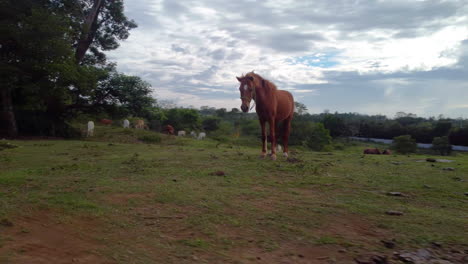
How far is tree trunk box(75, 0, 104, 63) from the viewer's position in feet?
52.8

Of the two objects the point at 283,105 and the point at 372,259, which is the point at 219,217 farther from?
the point at 283,105

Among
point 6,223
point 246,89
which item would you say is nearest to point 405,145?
point 246,89

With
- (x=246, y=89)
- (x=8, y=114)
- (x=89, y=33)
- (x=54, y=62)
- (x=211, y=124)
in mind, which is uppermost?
(x=89, y=33)

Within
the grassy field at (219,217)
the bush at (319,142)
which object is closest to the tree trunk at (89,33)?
the grassy field at (219,217)

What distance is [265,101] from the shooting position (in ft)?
24.2

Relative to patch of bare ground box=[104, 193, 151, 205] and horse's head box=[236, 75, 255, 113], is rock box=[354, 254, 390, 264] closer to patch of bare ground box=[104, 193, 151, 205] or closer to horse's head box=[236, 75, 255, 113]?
patch of bare ground box=[104, 193, 151, 205]

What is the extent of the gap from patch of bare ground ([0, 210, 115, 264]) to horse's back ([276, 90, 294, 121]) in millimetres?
6070

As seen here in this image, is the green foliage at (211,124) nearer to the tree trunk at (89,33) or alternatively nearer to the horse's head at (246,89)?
the tree trunk at (89,33)

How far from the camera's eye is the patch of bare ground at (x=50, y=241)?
2.12 meters

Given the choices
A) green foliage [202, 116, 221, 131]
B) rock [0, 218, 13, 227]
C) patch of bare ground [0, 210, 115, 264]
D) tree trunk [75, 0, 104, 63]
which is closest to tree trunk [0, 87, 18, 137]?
tree trunk [75, 0, 104, 63]

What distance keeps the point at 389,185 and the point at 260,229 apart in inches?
122

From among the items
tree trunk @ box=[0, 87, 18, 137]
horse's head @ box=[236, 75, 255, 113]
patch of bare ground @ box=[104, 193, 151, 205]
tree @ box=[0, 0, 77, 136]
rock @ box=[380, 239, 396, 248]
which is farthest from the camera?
tree trunk @ box=[0, 87, 18, 137]

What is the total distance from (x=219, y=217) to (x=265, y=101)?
467 cm

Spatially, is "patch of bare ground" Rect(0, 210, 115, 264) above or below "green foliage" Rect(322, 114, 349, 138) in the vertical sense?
below
